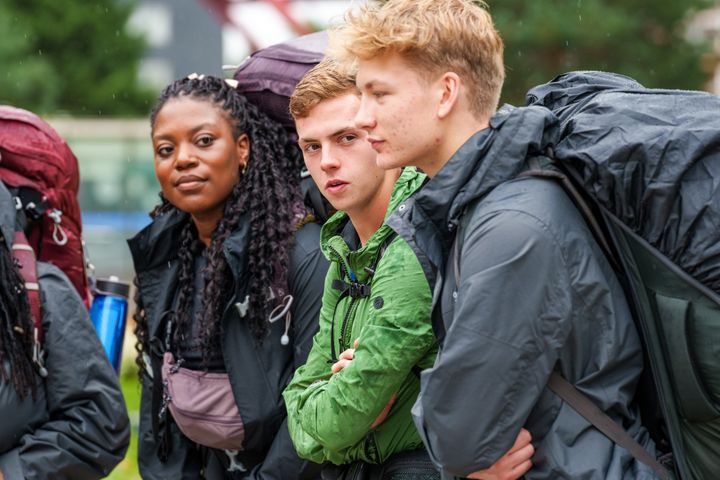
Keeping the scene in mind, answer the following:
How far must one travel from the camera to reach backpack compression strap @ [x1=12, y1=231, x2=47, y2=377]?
13.5ft

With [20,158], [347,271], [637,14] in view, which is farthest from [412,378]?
[637,14]

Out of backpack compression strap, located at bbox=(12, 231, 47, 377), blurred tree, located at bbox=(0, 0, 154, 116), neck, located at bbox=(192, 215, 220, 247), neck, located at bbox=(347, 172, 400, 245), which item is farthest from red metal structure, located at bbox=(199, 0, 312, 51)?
neck, located at bbox=(347, 172, 400, 245)

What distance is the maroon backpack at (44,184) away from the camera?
4664 mm

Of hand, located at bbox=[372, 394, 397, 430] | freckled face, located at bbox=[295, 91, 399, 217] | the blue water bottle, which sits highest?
freckled face, located at bbox=[295, 91, 399, 217]

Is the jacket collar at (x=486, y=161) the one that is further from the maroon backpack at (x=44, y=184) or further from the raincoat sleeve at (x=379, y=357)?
the maroon backpack at (x=44, y=184)

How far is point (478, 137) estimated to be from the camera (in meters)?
2.73

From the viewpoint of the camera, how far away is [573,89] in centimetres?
298

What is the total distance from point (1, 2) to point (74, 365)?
34.0 metres

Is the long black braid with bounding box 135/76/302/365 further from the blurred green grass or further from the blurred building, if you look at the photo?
the blurred building

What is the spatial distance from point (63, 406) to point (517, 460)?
214 centimetres

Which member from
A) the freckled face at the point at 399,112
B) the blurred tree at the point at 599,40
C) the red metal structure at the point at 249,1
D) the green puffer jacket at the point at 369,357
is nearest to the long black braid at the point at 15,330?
the green puffer jacket at the point at 369,357

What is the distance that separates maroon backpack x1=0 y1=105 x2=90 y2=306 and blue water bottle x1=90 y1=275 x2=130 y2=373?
0.15 metres

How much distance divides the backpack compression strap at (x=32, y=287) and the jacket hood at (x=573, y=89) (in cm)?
207

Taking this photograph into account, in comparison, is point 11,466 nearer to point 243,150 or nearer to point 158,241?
point 158,241
